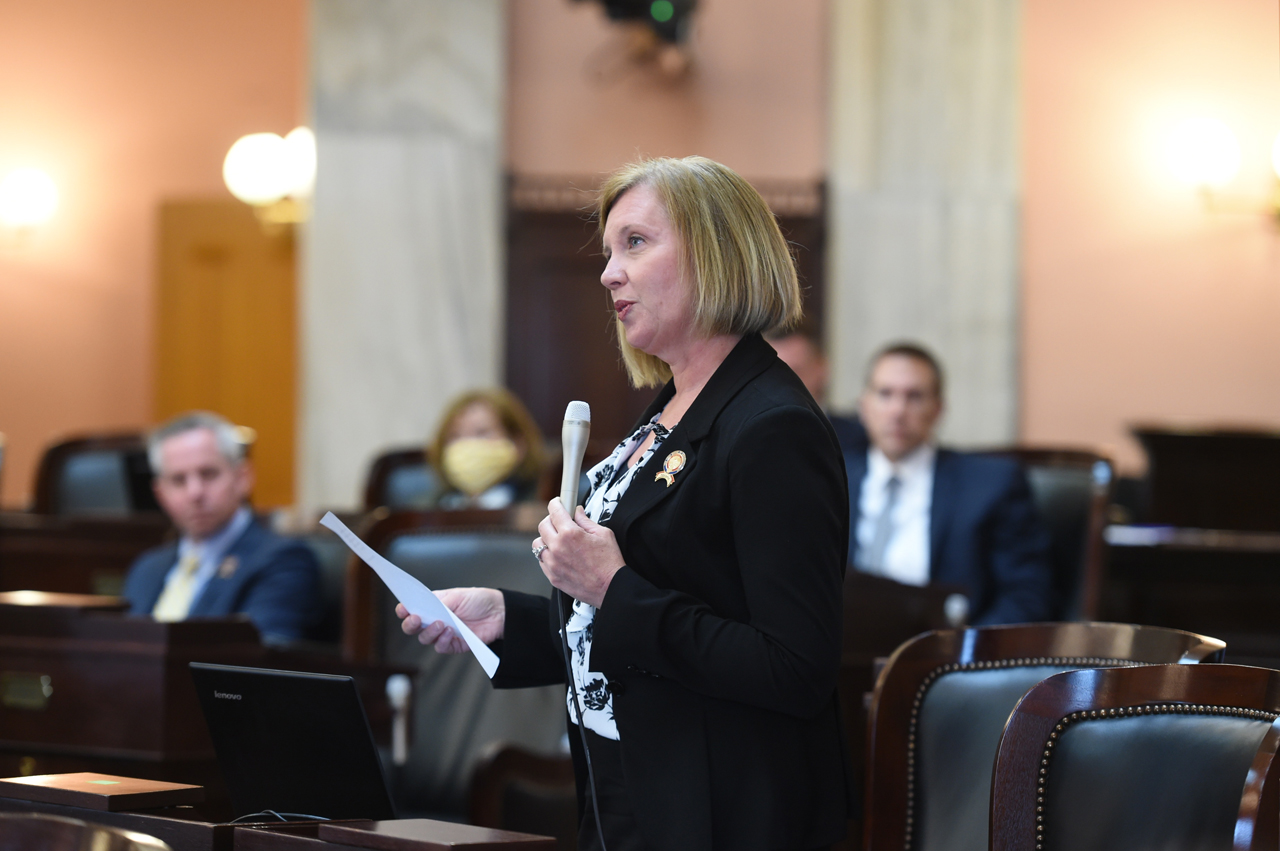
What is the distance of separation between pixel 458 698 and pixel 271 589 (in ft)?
2.04

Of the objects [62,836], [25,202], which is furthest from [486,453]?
[25,202]

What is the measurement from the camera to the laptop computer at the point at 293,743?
1.69m

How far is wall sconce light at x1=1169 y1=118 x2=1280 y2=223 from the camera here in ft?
21.7

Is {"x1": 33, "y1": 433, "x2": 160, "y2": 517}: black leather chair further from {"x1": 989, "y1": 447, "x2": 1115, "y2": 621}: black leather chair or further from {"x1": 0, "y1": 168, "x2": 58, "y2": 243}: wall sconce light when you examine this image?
{"x1": 0, "y1": 168, "x2": 58, "y2": 243}: wall sconce light

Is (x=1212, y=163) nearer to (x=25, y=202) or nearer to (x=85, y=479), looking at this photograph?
(x=85, y=479)

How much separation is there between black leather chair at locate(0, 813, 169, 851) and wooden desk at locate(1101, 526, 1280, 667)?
12.9 feet

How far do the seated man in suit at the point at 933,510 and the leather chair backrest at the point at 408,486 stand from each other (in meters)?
1.53

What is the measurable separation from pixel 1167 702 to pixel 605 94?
220 inches

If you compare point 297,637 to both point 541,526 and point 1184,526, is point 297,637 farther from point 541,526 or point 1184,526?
point 1184,526

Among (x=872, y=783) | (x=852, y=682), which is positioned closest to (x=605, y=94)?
(x=852, y=682)

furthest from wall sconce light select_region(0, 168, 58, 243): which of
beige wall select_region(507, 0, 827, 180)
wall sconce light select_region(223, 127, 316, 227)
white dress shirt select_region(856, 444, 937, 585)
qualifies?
white dress shirt select_region(856, 444, 937, 585)

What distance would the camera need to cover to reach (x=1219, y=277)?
676cm

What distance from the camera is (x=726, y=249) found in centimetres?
163

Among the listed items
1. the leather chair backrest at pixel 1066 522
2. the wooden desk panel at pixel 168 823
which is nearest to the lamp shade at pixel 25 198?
the leather chair backrest at pixel 1066 522
